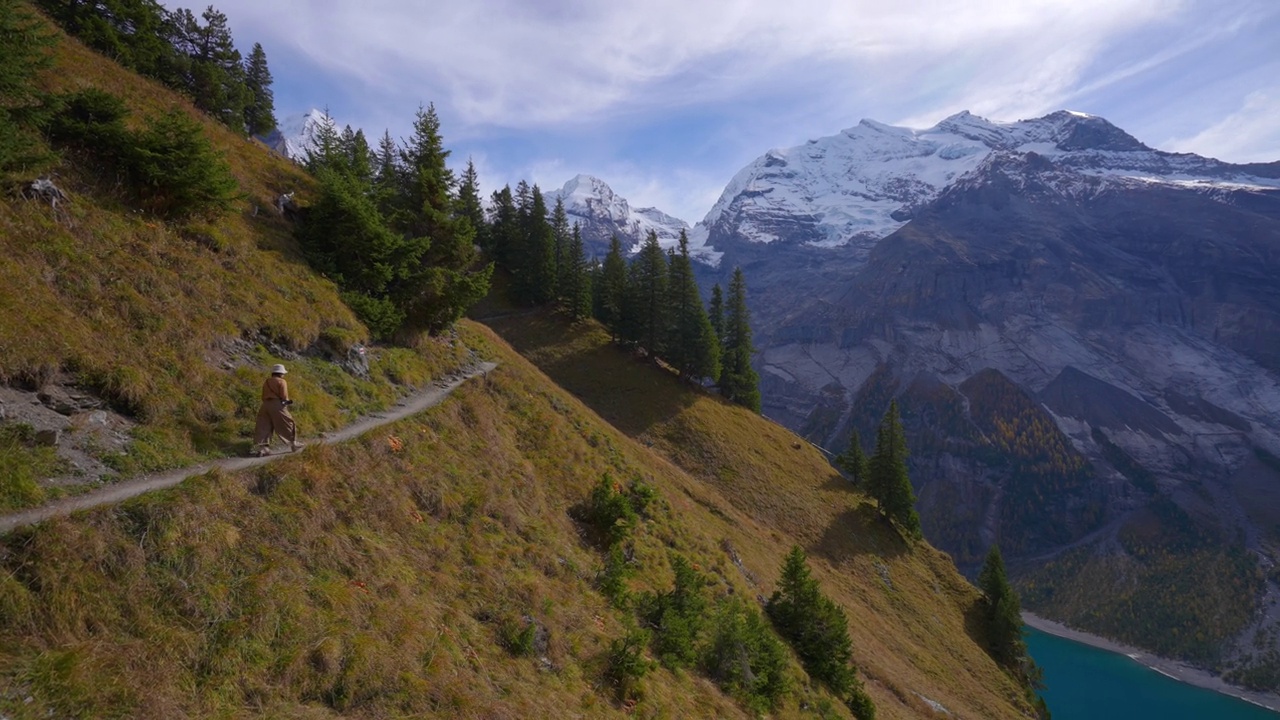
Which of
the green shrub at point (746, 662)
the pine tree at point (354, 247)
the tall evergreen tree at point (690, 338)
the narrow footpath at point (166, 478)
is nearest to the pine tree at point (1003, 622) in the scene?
the tall evergreen tree at point (690, 338)

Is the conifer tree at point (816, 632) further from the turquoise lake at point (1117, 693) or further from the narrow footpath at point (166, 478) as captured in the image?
the turquoise lake at point (1117, 693)

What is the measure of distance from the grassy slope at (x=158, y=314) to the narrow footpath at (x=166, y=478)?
31 cm

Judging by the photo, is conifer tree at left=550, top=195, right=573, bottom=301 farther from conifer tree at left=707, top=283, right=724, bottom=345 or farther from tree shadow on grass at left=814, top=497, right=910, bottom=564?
tree shadow on grass at left=814, top=497, right=910, bottom=564

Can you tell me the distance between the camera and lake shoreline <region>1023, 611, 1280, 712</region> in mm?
92625

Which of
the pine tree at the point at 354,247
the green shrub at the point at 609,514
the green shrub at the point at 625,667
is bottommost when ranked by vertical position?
the green shrub at the point at 625,667

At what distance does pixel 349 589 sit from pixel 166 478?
3.57 metres

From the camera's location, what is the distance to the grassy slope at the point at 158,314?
986cm

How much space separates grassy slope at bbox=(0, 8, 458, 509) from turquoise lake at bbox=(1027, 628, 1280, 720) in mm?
104066

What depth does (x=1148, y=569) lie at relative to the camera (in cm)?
12925

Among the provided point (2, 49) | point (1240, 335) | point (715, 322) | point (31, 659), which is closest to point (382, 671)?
point (31, 659)

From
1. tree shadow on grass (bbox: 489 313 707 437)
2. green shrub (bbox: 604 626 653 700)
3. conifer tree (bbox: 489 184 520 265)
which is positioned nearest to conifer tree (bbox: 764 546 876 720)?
green shrub (bbox: 604 626 653 700)

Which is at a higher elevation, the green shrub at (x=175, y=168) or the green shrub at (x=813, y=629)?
the green shrub at (x=175, y=168)

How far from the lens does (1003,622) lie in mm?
43906

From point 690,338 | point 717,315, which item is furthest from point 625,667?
point 717,315
